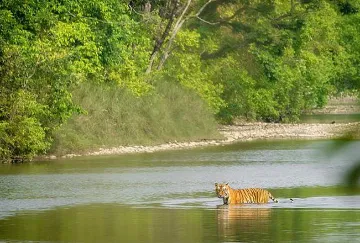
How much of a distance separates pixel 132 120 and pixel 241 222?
21.8 m

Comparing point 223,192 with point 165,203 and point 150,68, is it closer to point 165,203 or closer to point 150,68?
point 165,203

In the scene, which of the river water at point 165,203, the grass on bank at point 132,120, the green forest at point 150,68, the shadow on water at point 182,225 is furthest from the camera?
the grass on bank at point 132,120

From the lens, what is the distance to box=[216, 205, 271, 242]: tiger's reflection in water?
55.4 feet

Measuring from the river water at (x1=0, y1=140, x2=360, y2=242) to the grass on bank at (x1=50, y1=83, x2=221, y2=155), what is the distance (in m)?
1.29

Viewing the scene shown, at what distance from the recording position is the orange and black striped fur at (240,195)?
2203cm

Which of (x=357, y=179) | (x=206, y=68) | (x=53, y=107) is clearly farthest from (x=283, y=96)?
(x=357, y=179)

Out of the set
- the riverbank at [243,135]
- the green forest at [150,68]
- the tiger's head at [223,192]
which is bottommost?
the riverbank at [243,135]

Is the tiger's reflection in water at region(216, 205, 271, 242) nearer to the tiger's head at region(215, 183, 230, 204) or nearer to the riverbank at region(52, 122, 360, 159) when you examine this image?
the tiger's head at region(215, 183, 230, 204)

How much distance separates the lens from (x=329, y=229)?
17.4 meters

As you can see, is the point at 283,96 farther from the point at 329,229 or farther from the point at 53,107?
the point at 329,229

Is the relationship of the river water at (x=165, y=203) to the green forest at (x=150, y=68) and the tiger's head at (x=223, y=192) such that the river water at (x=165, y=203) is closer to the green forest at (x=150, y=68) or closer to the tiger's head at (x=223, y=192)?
the tiger's head at (x=223, y=192)

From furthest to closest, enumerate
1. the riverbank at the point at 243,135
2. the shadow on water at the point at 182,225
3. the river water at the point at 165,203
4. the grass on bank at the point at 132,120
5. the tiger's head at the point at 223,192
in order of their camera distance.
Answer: the riverbank at the point at 243,135
the grass on bank at the point at 132,120
the tiger's head at the point at 223,192
the river water at the point at 165,203
the shadow on water at the point at 182,225

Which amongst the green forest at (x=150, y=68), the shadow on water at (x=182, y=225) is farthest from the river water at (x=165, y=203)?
the green forest at (x=150, y=68)

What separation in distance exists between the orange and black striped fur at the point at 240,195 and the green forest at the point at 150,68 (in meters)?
2.64
